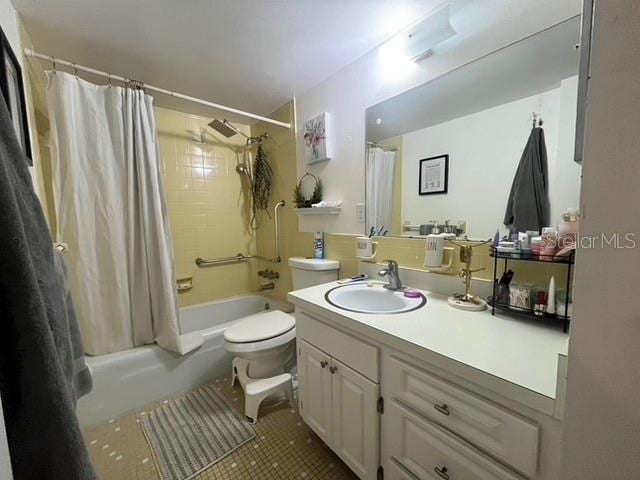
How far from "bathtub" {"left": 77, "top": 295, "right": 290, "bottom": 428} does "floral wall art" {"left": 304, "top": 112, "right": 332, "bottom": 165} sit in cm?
141

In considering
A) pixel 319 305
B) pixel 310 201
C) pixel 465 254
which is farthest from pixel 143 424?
pixel 465 254

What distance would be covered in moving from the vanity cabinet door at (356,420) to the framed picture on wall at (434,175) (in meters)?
0.91

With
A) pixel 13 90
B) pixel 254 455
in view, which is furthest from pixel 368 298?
pixel 13 90

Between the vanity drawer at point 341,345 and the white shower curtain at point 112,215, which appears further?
the white shower curtain at point 112,215

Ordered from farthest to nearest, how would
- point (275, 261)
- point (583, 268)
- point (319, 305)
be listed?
point (275, 261)
point (319, 305)
point (583, 268)

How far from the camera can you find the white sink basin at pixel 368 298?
1.20 m

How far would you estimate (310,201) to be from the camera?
183cm

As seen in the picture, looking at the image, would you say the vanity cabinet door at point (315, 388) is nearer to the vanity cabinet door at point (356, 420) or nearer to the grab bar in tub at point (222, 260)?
the vanity cabinet door at point (356, 420)

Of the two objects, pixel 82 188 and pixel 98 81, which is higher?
pixel 98 81

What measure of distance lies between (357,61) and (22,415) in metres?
1.81

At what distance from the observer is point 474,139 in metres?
1.12

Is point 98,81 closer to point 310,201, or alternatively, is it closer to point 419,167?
point 310,201

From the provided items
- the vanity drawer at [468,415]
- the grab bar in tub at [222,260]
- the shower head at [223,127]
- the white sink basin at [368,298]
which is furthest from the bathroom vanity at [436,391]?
the shower head at [223,127]

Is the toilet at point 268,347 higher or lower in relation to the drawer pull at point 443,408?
lower
